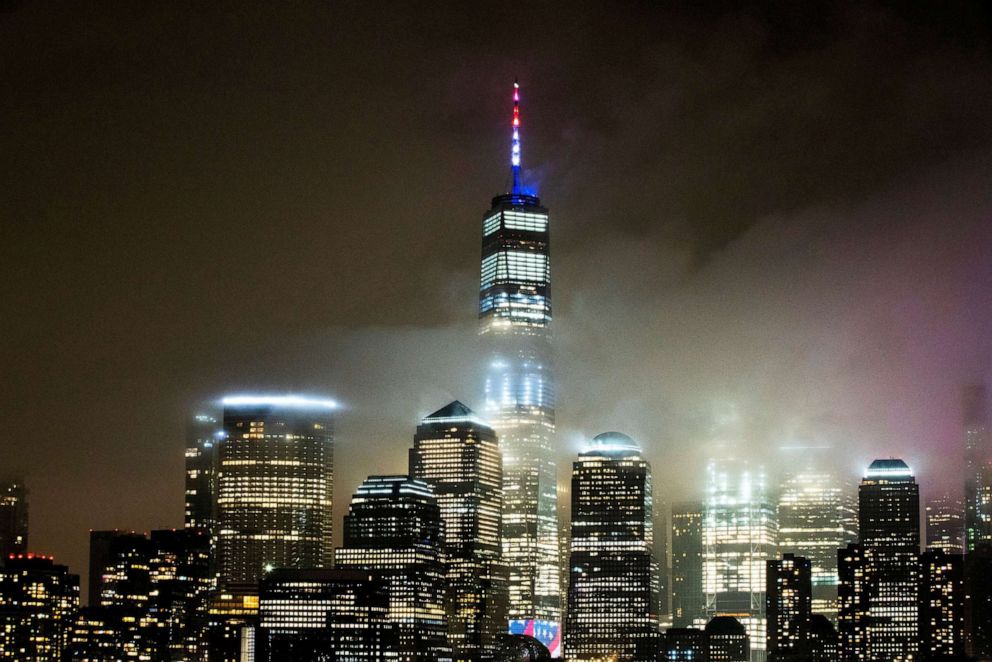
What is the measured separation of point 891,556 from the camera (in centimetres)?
15062

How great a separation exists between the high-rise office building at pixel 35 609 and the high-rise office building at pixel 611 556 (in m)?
35.7

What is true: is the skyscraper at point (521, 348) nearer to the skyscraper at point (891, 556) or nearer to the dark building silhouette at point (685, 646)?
the dark building silhouette at point (685, 646)

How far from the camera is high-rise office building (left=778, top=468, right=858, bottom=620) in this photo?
177750 millimetres

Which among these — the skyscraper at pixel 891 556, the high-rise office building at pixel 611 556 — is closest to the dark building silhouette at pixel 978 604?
the skyscraper at pixel 891 556

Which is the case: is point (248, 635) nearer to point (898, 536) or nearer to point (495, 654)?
point (495, 654)

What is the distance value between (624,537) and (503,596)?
9593 mm

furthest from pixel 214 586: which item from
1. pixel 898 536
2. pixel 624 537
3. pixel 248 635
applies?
pixel 898 536

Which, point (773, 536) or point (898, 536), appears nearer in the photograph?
point (898, 536)

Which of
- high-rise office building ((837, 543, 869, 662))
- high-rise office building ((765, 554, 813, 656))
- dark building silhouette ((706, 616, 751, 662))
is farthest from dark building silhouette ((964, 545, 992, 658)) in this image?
dark building silhouette ((706, 616, 751, 662))

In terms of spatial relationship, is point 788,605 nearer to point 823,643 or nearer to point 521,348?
point 823,643

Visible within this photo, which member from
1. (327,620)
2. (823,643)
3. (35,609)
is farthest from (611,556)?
(35,609)

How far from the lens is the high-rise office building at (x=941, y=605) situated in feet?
472

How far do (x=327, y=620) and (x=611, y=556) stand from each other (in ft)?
95.8

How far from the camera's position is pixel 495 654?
146 metres
